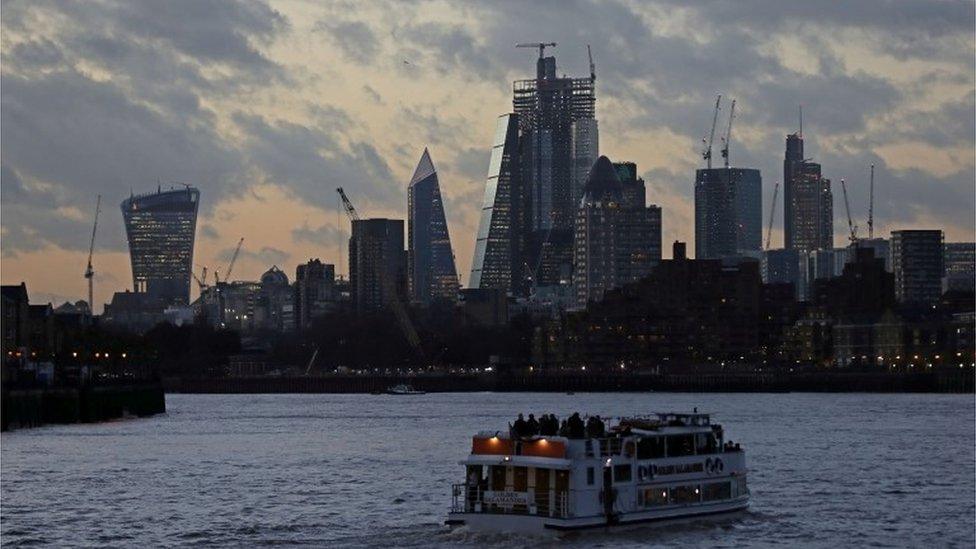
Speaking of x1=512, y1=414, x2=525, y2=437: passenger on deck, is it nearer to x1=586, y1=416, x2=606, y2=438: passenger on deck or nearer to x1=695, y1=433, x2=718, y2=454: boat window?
x1=586, y1=416, x2=606, y2=438: passenger on deck

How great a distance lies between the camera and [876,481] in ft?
295

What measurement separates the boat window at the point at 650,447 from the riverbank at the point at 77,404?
60156 mm

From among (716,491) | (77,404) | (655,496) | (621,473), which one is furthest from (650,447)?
(77,404)

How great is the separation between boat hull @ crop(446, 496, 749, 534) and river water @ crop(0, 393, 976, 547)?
401 millimetres

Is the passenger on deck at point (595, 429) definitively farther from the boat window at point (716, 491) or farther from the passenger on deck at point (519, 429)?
the boat window at point (716, 491)

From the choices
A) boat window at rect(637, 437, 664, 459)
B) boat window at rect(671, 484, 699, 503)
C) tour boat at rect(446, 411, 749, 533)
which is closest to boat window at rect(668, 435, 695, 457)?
tour boat at rect(446, 411, 749, 533)

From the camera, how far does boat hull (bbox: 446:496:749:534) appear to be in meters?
63.2

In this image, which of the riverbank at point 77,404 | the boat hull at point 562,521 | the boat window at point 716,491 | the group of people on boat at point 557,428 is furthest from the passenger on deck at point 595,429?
the riverbank at point 77,404

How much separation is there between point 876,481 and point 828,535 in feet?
69.5

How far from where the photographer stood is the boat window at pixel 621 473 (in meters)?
65.1

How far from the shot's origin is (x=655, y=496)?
67062 mm

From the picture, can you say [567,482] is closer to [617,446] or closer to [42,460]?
[617,446]

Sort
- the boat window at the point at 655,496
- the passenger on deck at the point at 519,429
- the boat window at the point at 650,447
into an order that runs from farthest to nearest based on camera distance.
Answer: the boat window at the point at 650,447
the boat window at the point at 655,496
the passenger on deck at the point at 519,429

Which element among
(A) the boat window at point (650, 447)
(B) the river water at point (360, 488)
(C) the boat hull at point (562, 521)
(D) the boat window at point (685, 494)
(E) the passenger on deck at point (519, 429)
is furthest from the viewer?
(B) the river water at point (360, 488)
